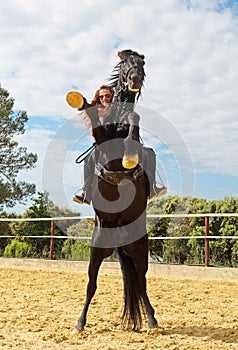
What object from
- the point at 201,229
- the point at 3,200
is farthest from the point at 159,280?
the point at 3,200

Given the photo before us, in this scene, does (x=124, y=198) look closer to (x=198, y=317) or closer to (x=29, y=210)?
(x=198, y=317)

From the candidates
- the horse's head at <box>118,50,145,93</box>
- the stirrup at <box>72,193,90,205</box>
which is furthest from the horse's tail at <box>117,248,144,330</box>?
the horse's head at <box>118,50,145,93</box>

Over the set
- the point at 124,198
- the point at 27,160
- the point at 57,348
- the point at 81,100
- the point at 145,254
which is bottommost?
the point at 57,348

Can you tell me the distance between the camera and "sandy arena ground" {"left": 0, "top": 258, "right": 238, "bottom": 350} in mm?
3506

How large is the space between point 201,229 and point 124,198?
8173mm

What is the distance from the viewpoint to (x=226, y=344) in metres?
3.46

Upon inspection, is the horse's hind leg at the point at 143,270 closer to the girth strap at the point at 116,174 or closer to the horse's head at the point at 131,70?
the girth strap at the point at 116,174

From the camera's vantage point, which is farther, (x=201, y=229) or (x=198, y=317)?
(x=201, y=229)

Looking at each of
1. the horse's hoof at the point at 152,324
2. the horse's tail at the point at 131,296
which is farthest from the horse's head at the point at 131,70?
the horse's hoof at the point at 152,324

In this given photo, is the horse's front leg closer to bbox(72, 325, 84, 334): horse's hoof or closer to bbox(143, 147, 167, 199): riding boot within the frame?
bbox(143, 147, 167, 199): riding boot

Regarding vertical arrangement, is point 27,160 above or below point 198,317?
above

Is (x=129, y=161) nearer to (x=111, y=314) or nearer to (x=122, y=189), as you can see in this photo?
(x=122, y=189)

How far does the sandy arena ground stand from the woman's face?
6.69 feet

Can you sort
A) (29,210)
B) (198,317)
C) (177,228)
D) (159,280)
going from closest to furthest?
1. (198,317)
2. (159,280)
3. (177,228)
4. (29,210)
